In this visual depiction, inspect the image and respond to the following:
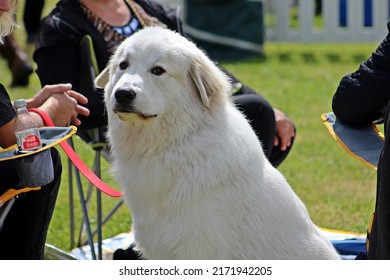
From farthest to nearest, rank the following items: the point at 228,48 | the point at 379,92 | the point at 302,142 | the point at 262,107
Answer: the point at 228,48, the point at 302,142, the point at 262,107, the point at 379,92

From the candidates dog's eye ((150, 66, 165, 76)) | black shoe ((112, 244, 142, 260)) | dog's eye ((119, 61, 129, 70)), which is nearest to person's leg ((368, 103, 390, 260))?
dog's eye ((150, 66, 165, 76))

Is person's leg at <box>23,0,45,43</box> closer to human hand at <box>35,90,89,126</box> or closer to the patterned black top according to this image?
human hand at <box>35,90,89,126</box>

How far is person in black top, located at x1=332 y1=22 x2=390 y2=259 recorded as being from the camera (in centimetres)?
268

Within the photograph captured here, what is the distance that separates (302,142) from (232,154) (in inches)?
165

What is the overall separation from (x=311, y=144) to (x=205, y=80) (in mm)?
4137

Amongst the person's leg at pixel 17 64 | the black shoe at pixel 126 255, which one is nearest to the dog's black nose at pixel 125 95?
the black shoe at pixel 126 255

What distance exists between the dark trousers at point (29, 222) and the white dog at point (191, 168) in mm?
332

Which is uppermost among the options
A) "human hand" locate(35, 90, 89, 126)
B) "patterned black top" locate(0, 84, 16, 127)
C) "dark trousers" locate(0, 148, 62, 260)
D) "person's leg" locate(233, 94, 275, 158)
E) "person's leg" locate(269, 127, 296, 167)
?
"patterned black top" locate(0, 84, 16, 127)

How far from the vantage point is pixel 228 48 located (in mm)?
11195

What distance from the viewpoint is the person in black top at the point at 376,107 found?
2.68 meters

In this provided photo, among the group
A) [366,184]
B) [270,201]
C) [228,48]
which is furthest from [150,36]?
[228,48]

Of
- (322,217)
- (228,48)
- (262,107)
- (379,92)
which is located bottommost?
(228,48)
